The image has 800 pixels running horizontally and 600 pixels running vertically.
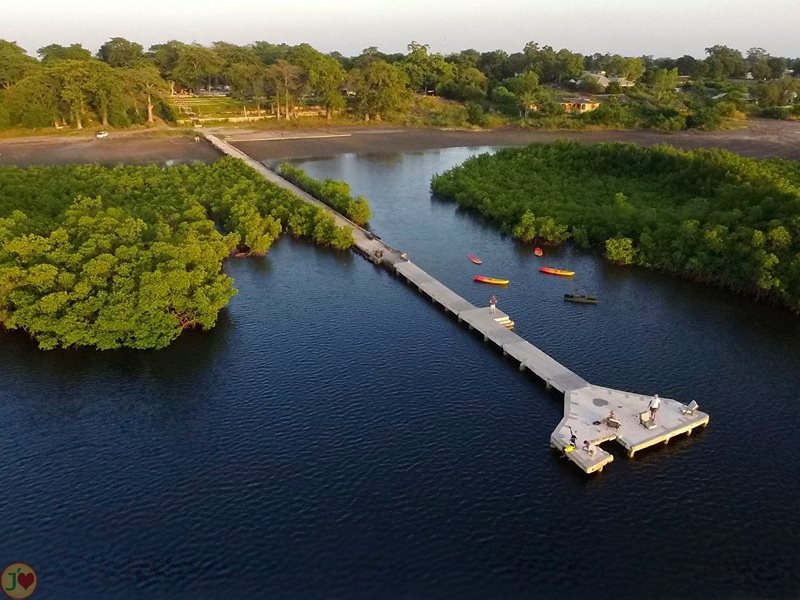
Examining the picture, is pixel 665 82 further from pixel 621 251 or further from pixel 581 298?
pixel 581 298

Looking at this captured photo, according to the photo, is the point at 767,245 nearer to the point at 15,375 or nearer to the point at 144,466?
the point at 144,466

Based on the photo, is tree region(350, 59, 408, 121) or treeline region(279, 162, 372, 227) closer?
treeline region(279, 162, 372, 227)

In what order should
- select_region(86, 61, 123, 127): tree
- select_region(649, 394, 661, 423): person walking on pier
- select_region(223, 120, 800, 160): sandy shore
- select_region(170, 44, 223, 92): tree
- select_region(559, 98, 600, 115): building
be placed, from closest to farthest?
select_region(649, 394, 661, 423): person walking on pier < select_region(223, 120, 800, 160): sandy shore < select_region(86, 61, 123, 127): tree < select_region(559, 98, 600, 115): building < select_region(170, 44, 223, 92): tree

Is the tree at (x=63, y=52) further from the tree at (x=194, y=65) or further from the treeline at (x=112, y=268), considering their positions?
the treeline at (x=112, y=268)

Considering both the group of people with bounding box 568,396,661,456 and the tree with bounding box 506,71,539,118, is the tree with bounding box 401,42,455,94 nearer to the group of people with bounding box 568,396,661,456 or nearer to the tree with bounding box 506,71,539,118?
the tree with bounding box 506,71,539,118

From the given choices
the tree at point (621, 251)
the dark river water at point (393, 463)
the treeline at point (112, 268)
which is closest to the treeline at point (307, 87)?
the treeline at point (112, 268)

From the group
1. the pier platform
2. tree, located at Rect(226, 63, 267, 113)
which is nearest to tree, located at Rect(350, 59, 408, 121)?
tree, located at Rect(226, 63, 267, 113)
